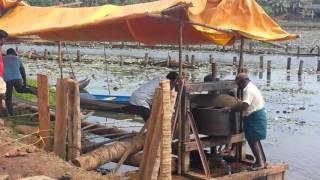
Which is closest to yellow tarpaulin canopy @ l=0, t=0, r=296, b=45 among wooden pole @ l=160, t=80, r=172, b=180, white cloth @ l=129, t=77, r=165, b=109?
white cloth @ l=129, t=77, r=165, b=109

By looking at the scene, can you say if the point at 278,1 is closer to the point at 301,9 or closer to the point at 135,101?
the point at 301,9

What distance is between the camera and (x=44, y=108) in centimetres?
826

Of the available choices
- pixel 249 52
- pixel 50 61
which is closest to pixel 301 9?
pixel 249 52

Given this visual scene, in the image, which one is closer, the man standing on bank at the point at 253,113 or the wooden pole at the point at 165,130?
the wooden pole at the point at 165,130

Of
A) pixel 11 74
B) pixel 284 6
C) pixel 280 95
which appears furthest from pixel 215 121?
pixel 284 6

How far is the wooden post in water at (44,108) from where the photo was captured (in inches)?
321

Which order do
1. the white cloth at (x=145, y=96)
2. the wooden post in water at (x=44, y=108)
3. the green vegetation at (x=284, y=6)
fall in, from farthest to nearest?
the green vegetation at (x=284, y=6) < the white cloth at (x=145, y=96) < the wooden post in water at (x=44, y=108)

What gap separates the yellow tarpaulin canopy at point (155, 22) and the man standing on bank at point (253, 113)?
34.0 inches

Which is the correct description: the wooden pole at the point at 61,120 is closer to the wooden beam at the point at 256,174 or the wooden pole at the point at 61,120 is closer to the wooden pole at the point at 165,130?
the wooden pole at the point at 165,130

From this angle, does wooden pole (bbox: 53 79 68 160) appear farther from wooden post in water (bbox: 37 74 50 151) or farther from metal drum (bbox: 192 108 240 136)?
metal drum (bbox: 192 108 240 136)

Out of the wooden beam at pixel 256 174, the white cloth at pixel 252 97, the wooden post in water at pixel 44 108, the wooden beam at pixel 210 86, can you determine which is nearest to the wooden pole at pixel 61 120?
the wooden post in water at pixel 44 108

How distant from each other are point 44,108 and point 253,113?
344 cm

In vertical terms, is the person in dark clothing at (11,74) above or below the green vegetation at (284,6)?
below

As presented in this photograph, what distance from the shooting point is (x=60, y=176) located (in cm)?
680
